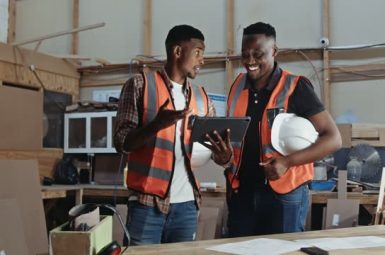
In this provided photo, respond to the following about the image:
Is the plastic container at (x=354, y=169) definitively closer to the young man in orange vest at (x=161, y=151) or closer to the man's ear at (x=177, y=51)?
the young man in orange vest at (x=161, y=151)

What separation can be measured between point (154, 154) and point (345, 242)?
760mm

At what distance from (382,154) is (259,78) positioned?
2.56m

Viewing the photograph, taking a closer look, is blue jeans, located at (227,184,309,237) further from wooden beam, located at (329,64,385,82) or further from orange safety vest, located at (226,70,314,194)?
wooden beam, located at (329,64,385,82)

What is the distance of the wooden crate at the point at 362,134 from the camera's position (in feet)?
13.9

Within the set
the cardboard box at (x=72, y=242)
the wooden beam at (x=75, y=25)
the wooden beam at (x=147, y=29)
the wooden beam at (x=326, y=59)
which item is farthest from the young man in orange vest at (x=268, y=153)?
the wooden beam at (x=75, y=25)

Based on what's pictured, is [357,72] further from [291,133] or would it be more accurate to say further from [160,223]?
[160,223]

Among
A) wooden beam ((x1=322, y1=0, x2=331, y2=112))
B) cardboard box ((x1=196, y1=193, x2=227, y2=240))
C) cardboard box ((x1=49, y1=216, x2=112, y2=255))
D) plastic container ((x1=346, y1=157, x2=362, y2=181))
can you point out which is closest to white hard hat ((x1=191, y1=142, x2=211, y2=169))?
cardboard box ((x1=49, y1=216, x2=112, y2=255))

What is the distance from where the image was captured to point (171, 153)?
1.91 m

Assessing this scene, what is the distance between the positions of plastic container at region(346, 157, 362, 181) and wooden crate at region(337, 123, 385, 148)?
0.14 m

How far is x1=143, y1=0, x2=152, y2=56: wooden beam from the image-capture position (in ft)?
18.5

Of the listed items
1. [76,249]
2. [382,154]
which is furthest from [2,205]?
[382,154]

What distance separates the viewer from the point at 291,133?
76.2 inches

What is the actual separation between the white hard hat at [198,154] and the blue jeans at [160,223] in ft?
0.54

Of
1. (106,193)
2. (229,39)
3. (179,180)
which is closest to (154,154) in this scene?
(179,180)
